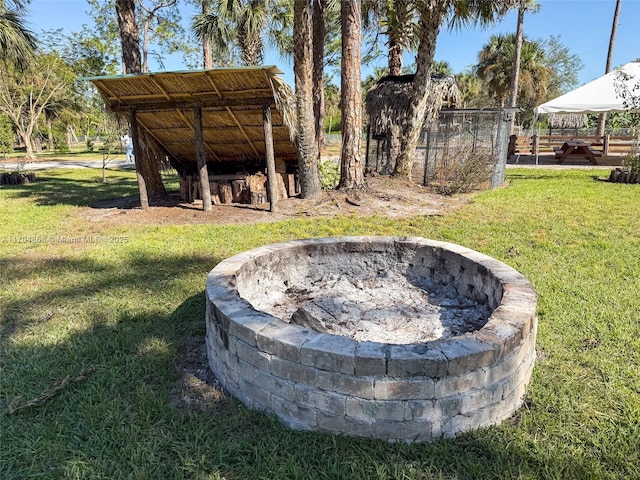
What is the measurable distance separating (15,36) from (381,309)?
47.2 ft

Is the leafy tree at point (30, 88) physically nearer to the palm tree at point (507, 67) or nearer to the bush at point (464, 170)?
the bush at point (464, 170)

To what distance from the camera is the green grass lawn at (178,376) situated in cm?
198

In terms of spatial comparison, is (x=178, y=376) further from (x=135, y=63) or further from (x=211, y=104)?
(x=135, y=63)

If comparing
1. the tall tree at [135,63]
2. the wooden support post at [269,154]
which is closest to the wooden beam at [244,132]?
the wooden support post at [269,154]

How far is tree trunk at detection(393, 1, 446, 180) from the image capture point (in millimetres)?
9570

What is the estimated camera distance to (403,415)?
2.04m

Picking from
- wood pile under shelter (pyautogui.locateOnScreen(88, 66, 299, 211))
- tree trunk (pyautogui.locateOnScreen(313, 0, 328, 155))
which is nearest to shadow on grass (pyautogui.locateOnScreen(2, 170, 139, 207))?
wood pile under shelter (pyautogui.locateOnScreen(88, 66, 299, 211))

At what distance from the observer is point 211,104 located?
741cm

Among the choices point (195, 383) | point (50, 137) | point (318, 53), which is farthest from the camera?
point (50, 137)

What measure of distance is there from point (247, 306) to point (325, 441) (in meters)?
0.96

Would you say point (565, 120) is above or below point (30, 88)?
below

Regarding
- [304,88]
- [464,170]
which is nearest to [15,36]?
[304,88]

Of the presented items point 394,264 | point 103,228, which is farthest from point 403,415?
point 103,228

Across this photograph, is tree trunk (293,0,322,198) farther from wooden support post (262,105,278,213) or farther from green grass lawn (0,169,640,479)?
green grass lawn (0,169,640,479)
